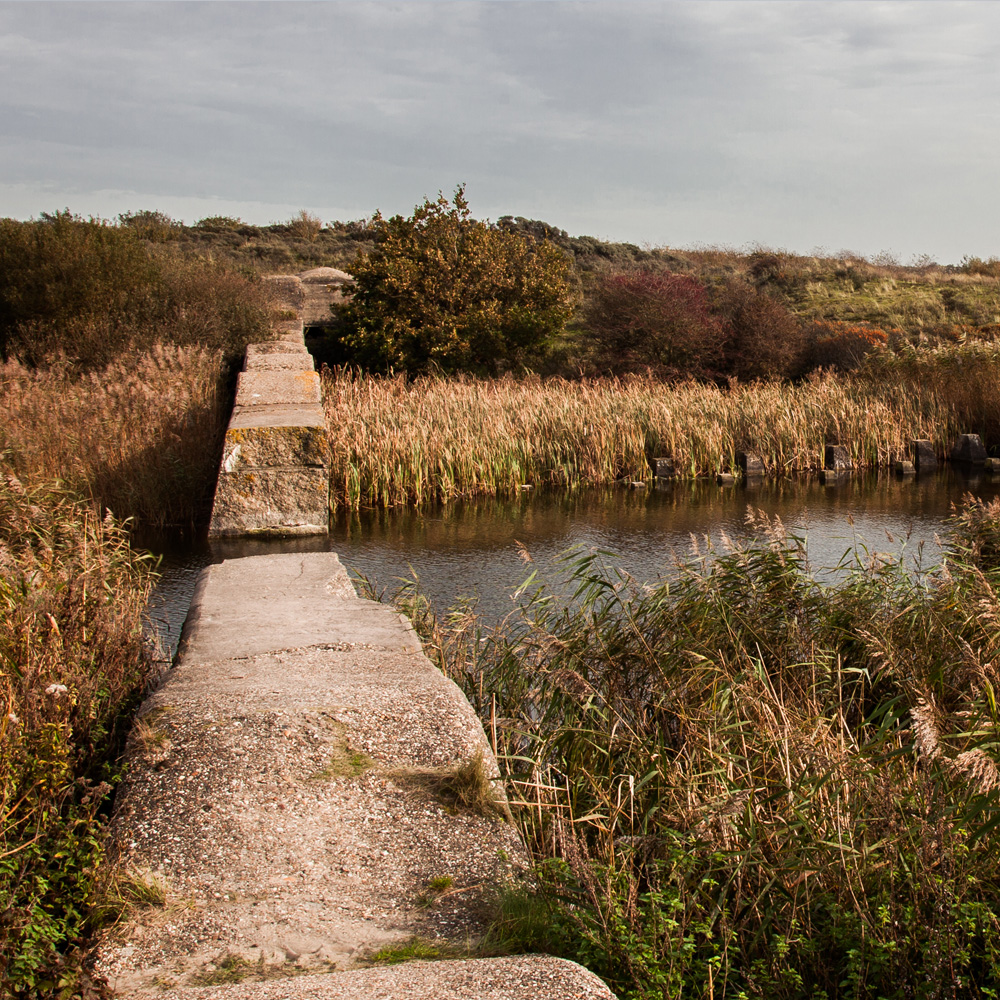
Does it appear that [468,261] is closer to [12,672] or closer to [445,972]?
[12,672]

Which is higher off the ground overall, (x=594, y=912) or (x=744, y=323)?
(x=744, y=323)

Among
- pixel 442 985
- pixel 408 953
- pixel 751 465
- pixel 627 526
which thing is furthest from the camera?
pixel 751 465

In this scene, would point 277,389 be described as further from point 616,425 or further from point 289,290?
point 289,290

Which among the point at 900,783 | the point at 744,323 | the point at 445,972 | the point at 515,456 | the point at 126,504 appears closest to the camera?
the point at 445,972

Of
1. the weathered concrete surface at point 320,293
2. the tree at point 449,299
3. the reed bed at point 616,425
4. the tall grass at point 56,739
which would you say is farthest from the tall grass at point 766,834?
the weathered concrete surface at point 320,293

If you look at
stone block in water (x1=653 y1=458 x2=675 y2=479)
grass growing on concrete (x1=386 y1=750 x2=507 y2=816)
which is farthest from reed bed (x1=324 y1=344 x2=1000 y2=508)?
grass growing on concrete (x1=386 y1=750 x2=507 y2=816)

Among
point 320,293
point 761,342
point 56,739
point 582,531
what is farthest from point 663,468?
point 320,293

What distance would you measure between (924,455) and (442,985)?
13663mm

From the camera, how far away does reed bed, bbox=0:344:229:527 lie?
9727 millimetres

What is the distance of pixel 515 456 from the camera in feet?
39.6

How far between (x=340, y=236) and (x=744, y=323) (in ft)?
73.9

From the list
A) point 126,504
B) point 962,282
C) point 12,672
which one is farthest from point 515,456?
point 962,282

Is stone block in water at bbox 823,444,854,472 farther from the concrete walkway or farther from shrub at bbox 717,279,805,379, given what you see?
the concrete walkway

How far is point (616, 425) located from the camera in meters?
13.3
